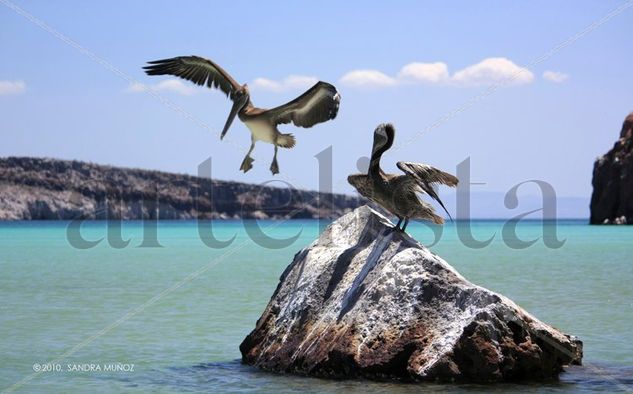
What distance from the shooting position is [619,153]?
303 feet

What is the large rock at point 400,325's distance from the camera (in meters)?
10.1

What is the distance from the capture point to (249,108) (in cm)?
1382

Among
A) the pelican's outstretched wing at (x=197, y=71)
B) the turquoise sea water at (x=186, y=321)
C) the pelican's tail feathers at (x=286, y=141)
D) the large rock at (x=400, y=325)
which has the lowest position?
the turquoise sea water at (x=186, y=321)

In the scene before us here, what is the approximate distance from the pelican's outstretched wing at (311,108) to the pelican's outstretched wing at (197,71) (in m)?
0.92

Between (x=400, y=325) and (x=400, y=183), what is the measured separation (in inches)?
64.3

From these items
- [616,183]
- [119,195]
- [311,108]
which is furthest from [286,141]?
[119,195]

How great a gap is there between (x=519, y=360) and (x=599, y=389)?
0.91 metres

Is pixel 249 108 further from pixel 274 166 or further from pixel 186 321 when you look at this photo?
pixel 186 321

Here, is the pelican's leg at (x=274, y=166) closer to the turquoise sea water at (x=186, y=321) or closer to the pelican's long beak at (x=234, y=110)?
the pelican's long beak at (x=234, y=110)

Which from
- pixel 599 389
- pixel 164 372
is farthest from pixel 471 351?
pixel 164 372

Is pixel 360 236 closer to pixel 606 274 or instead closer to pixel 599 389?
pixel 599 389

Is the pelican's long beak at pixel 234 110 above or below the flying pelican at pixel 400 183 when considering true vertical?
above

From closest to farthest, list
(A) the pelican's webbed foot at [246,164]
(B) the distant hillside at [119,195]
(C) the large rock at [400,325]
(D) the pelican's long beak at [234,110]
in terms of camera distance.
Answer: (C) the large rock at [400,325]
(A) the pelican's webbed foot at [246,164]
(D) the pelican's long beak at [234,110]
(B) the distant hillside at [119,195]

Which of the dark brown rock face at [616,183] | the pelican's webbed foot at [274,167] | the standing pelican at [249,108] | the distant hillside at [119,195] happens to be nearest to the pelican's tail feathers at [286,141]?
the standing pelican at [249,108]
